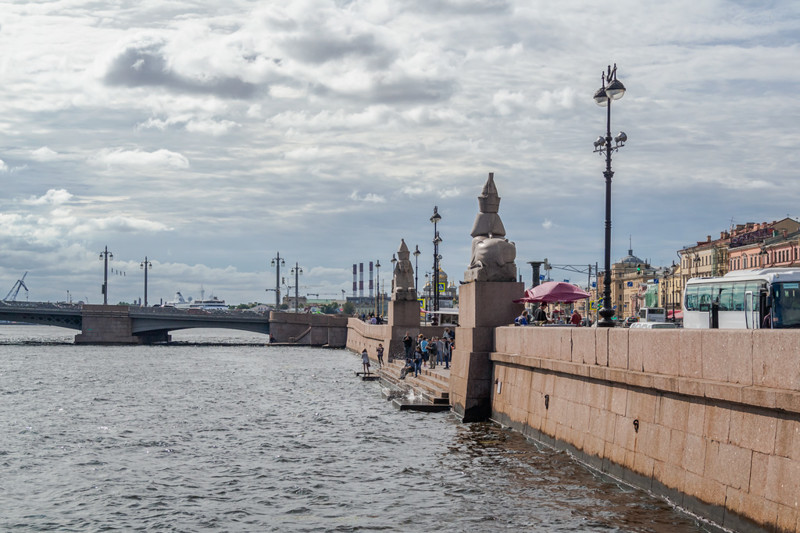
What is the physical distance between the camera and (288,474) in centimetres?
1792

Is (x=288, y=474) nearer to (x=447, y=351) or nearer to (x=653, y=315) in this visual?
(x=447, y=351)

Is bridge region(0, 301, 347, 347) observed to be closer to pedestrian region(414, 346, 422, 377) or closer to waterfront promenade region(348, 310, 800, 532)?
pedestrian region(414, 346, 422, 377)

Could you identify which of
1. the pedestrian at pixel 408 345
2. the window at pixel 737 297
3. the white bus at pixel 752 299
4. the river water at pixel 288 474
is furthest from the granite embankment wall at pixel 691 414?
the pedestrian at pixel 408 345

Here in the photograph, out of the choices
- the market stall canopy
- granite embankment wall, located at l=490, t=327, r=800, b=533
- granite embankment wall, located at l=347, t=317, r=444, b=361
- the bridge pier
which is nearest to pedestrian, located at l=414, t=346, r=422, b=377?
granite embankment wall, located at l=347, t=317, r=444, b=361

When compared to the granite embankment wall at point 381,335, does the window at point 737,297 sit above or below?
above

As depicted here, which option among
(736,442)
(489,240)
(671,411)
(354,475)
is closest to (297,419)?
(489,240)

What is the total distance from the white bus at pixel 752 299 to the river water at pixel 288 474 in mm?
7198

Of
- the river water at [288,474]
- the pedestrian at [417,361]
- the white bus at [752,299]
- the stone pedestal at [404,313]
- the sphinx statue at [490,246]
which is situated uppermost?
the sphinx statue at [490,246]

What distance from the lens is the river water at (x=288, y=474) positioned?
13.9 metres

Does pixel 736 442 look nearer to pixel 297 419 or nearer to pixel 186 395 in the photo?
pixel 297 419

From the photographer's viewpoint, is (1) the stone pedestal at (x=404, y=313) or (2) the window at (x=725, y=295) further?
(1) the stone pedestal at (x=404, y=313)

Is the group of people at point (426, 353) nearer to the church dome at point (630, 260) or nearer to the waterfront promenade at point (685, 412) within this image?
the waterfront promenade at point (685, 412)

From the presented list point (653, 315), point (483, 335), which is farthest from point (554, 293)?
point (653, 315)

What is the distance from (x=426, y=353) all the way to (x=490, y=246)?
1607 centimetres
